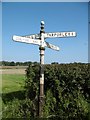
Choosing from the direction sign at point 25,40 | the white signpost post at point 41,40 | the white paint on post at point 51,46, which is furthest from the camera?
the white paint on post at point 51,46

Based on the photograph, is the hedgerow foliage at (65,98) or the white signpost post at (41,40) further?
the hedgerow foliage at (65,98)

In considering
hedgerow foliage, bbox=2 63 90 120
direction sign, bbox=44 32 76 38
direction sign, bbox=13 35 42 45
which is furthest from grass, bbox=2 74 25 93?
direction sign, bbox=44 32 76 38

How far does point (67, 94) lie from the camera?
7.78 m

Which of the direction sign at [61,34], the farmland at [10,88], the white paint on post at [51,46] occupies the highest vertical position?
the direction sign at [61,34]

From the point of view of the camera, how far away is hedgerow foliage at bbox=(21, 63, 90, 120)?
7.57 metres

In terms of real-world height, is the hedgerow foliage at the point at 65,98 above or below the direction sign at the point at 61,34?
below

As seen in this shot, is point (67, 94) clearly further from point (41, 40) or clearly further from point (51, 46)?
point (41, 40)

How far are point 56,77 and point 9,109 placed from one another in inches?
63.4

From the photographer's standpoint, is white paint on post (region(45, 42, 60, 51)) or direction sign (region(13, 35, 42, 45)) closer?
direction sign (region(13, 35, 42, 45))

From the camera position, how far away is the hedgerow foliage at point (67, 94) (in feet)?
24.8

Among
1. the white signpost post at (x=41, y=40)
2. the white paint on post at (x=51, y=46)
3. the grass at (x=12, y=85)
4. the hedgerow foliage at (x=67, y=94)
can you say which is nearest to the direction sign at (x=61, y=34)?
the white signpost post at (x=41, y=40)

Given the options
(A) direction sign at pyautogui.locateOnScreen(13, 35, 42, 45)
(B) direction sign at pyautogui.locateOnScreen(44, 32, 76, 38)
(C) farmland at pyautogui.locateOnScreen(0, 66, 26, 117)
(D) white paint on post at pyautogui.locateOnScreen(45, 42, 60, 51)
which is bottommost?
(C) farmland at pyautogui.locateOnScreen(0, 66, 26, 117)

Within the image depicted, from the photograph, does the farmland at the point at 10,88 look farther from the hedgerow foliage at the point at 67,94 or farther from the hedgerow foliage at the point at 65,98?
the hedgerow foliage at the point at 67,94

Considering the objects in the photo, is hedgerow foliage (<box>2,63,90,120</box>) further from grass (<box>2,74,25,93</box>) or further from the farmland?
grass (<box>2,74,25,93</box>)
